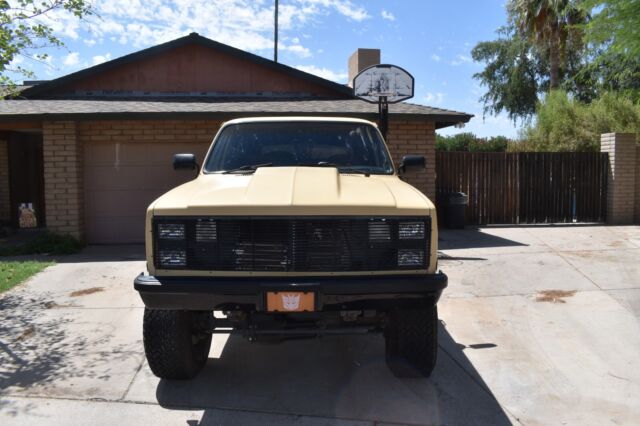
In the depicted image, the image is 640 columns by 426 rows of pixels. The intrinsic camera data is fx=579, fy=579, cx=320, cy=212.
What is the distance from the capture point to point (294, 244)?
3762 millimetres

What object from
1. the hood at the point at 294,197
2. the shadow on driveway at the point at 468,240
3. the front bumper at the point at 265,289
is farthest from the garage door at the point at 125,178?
the front bumper at the point at 265,289

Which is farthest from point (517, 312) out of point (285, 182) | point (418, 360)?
point (285, 182)

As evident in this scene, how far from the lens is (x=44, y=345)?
5418 mm

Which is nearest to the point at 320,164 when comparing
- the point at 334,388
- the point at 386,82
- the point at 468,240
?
the point at 334,388

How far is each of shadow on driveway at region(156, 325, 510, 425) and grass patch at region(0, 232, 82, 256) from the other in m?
6.40

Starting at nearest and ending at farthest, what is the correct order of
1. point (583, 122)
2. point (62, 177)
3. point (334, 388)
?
point (334, 388), point (62, 177), point (583, 122)

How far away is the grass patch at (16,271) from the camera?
25.7ft

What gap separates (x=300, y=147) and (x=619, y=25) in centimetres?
647

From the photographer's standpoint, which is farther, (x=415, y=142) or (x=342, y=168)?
(x=415, y=142)

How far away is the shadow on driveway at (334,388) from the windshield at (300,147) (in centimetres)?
167

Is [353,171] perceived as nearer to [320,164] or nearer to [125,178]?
[320,164]

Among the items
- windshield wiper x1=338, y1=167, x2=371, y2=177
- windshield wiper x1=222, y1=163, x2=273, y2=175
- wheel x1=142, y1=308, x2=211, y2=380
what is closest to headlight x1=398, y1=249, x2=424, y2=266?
windshield wiper x1=338, y1=167, x2=371, y2=177

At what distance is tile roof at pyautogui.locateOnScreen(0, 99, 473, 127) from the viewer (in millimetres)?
10523

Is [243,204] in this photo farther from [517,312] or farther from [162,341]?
[517,312]
